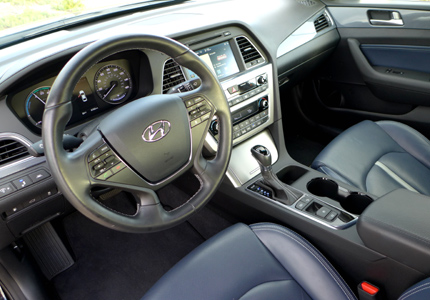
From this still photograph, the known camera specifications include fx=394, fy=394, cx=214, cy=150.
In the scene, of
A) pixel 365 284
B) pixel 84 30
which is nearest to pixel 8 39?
pixel 84 30

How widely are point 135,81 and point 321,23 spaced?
1.48m

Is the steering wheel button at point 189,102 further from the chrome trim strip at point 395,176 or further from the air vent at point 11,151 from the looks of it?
the chrome trim strip at point 395,176

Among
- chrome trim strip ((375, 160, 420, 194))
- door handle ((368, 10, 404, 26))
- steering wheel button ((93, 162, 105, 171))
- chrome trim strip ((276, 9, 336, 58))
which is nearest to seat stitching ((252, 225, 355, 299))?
steering wheel button ((93, 162, 105, 171))

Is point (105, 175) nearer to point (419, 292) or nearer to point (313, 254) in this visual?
point (313, 254)

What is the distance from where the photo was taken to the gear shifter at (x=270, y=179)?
1.47m

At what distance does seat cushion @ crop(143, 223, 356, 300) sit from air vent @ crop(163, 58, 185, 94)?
578 millimetres

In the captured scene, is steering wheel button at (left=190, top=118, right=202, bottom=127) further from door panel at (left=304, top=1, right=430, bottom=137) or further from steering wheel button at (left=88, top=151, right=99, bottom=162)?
door panel at (left=304, top=1, right=430, bottom=137)

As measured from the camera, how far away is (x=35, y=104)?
1247 mm

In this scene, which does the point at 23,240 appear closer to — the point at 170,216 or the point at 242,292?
the point at 170,216

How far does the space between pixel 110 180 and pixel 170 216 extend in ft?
0.66

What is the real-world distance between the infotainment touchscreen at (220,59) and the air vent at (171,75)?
6.5 inches

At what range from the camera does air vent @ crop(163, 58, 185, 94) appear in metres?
1.44

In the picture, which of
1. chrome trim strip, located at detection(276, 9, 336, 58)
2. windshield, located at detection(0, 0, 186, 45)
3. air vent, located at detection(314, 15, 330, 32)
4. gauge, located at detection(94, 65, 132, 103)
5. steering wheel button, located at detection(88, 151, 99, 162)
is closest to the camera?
steering wheel button, located at detection(88, 151, 99, 162)

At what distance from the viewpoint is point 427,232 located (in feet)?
3.34
